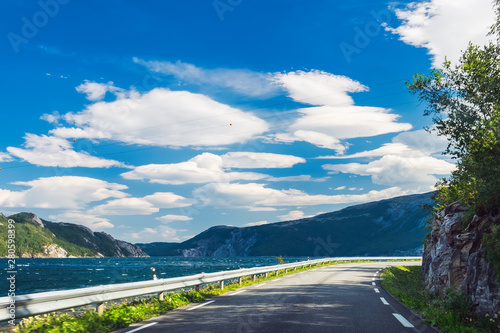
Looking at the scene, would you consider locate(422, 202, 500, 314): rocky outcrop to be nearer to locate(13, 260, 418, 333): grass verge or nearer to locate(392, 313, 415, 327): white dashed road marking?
locate(392, 313, 415, 327): white dashed road marking

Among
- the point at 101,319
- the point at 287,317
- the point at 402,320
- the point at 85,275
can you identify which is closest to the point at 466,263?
the point at 402,320

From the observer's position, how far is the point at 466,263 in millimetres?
13312

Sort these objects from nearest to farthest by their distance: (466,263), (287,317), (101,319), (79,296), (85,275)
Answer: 1. (79,296)
2. (101,319)
3. (287,317)
4. (466,263)
5. (85,275)

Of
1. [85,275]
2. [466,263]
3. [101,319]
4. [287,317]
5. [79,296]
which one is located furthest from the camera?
[85,275]

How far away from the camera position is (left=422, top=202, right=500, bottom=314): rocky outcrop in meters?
9.52

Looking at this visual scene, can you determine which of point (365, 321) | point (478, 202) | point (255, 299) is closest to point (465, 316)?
point (365, 321)

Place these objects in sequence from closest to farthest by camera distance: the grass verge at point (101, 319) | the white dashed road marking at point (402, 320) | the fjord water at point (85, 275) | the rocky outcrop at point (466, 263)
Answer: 1. the grass verge at point (101, 319)
2. the white dashed road marking at point (402, 320)
3. the rocky outcrop at point (466, 263)
4. the fjord water at point (85, 275)

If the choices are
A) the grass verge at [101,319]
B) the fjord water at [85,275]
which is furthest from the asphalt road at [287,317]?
the fjord water at [85,275]

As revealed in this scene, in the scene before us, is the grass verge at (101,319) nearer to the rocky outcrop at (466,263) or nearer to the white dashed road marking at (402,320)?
the white dashed road marking at (402,320)

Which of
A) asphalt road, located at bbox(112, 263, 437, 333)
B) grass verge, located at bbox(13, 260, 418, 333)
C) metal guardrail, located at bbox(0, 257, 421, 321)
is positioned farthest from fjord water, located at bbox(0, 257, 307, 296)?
asphalt road, located at bbox(112, 263, 437, 333)

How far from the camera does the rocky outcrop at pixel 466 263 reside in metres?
9.52

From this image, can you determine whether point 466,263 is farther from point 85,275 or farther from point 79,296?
point 85,275

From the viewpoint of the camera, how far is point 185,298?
12.9m

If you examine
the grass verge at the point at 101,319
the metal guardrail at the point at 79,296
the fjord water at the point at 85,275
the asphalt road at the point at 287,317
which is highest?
the metal guardrail at the point at 79,296
